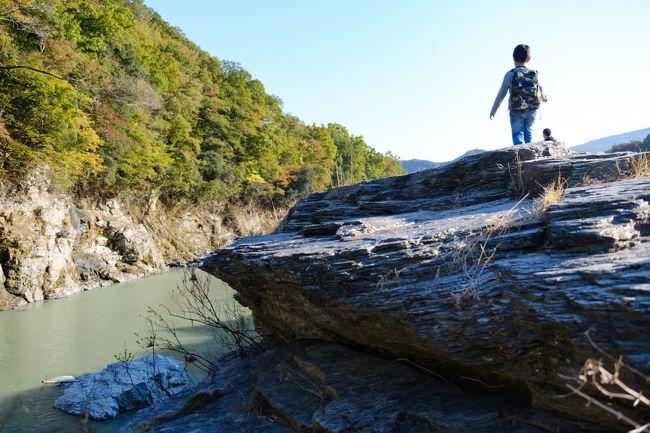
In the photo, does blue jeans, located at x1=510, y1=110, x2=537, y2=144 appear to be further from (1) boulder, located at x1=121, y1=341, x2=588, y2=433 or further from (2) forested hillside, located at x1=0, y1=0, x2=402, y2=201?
(1) boulder, located at x1=121, y1=341, x2=588, y2=433

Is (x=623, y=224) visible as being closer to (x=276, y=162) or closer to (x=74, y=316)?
(x=74, y=316)

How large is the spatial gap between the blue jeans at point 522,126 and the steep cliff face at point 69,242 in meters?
15.7

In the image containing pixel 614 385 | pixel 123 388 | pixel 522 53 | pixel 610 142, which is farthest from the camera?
pixel 610 142

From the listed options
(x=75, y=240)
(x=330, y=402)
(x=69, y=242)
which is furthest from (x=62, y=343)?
(x=75, y=240)

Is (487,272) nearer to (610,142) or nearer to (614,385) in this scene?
(614,385)

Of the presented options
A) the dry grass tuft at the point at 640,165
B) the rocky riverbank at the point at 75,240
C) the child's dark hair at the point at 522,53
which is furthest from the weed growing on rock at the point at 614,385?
the rocky riverbank at the point at 75,240

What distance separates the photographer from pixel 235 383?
5.39 metres

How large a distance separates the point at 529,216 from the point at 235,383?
3699 millimetres

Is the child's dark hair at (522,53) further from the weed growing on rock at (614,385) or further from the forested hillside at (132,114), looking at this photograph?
the weed growing on rock at (614,385)

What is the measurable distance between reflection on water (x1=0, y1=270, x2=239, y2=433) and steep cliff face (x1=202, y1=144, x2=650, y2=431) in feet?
9.04

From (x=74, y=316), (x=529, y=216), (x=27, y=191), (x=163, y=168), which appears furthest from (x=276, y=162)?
Answer: (x=529, y=216)

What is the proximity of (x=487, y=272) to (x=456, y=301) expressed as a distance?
0.28 metres

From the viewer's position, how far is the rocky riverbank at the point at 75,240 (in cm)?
1622

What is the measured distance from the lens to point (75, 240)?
20031 mm
